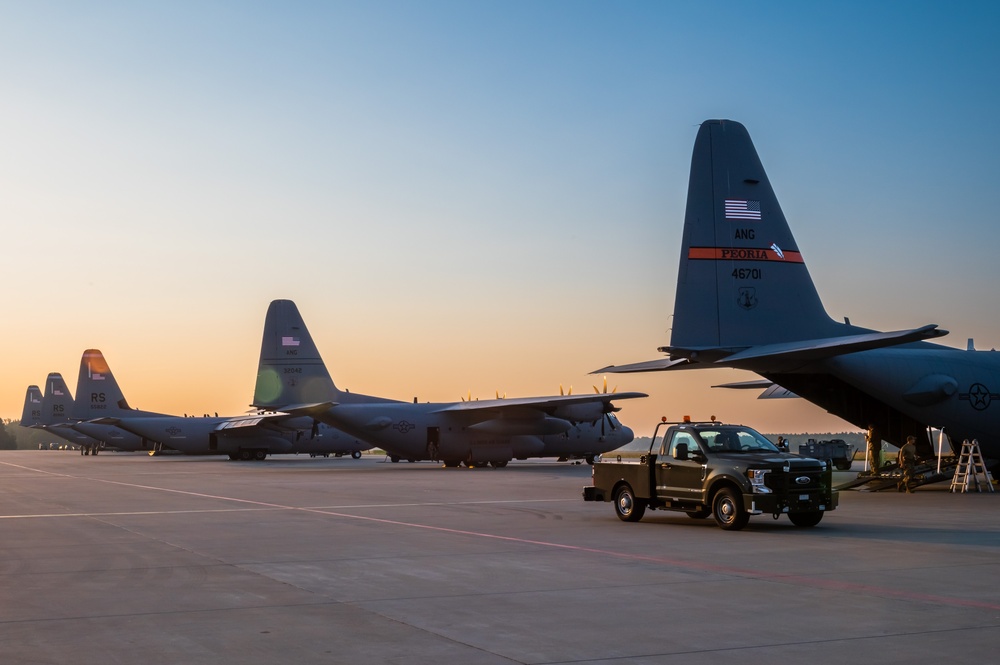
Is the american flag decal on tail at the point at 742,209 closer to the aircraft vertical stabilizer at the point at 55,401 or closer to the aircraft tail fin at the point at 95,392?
the aircraft tail fin at the point at 95,392

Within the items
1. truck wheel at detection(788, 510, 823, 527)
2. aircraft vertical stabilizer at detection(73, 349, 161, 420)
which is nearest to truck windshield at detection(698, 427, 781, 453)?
truck wheel at detection(788, 510, 823, 527)

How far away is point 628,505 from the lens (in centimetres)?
1855

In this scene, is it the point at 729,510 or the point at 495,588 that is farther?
the point at 729,510

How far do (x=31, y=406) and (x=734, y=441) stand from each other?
109911mm

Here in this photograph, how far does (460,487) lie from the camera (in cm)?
3058

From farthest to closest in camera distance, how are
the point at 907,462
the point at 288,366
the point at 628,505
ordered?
the point at 288,366
the point at 907,462
the point at 628,505

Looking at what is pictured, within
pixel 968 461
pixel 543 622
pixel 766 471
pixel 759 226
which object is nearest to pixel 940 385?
pixel 968 461

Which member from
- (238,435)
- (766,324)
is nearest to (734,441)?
(766,324)

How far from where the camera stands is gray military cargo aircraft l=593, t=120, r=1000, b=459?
24.8 meters

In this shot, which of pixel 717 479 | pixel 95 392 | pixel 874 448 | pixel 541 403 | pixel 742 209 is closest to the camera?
pixel 717 479

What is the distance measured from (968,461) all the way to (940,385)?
84.6 inches

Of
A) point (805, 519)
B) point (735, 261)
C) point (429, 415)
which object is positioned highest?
point (735, 261)

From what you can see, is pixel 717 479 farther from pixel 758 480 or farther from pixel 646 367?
pixel 646 367

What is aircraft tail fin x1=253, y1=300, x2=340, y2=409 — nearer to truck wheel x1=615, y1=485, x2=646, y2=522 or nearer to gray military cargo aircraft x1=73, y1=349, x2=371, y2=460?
gray military cargo aircraft x1=73, y1=349, x2=371, y2=460
